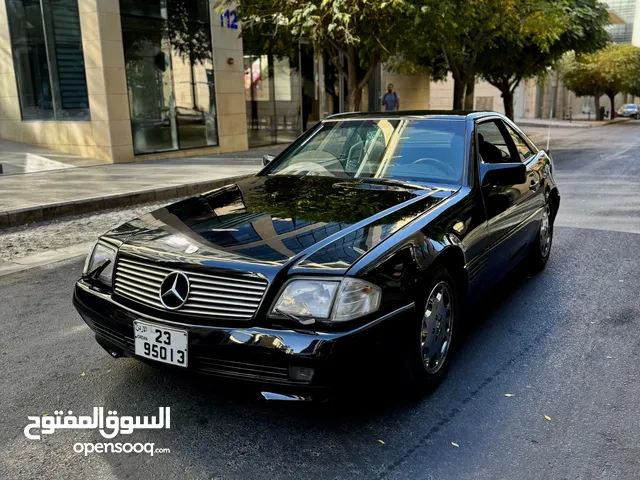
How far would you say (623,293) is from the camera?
16.6ft

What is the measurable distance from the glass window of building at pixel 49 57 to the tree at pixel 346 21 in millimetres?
4387

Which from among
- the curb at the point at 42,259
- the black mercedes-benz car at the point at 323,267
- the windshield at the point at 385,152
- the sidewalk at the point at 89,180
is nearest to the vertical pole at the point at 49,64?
the sidewalk at the point at 89,180

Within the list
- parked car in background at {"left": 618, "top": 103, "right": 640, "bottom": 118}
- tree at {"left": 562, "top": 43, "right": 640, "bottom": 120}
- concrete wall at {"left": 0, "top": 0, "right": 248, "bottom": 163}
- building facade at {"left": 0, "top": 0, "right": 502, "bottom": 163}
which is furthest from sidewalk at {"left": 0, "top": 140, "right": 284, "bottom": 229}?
parked car in background at {"left": 618, "top": 103, "right": 640, "bottom": 118}

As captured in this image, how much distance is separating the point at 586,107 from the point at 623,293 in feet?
214

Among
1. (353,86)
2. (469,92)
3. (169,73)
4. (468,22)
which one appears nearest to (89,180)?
(169,73)

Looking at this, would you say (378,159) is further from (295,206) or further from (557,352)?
(557,352)

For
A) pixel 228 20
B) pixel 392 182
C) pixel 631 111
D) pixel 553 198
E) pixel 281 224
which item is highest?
pixel 228 20

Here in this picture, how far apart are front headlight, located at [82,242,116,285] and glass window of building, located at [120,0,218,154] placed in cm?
1232

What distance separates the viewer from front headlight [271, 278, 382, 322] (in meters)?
2.68

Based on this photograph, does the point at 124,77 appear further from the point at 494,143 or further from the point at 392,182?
the point at 392,182

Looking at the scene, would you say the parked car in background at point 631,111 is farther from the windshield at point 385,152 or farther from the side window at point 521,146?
the windshield at point 385,152

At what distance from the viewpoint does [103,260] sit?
10.9 feet

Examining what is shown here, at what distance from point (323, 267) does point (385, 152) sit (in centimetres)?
174

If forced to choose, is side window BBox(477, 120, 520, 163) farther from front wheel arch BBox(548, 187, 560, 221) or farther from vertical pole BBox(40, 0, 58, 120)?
vertical pole BBox(40, 0, 58, 120)
